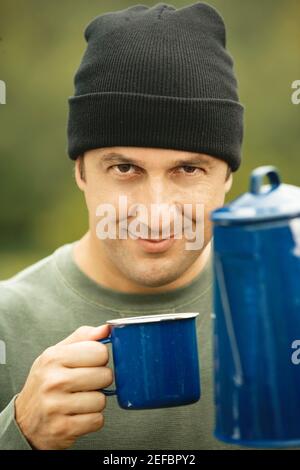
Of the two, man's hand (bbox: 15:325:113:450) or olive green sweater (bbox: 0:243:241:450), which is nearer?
man's hand (bbox: 15:325:113:450)

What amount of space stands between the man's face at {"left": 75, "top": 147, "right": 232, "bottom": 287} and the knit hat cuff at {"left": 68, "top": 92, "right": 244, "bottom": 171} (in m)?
0.02

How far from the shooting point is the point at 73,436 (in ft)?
5.00

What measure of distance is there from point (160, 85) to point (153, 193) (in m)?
0.25

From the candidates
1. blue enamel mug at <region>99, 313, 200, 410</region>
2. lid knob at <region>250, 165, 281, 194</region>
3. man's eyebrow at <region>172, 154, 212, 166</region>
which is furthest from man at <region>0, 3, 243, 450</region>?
lid knob at <region>250, 165, 281, 194</region>

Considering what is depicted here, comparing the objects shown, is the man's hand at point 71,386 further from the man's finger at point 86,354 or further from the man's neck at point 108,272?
the man's neck at point 108,272

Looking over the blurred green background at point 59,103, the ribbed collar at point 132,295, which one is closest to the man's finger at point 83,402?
the ribbed collar at point 132,295

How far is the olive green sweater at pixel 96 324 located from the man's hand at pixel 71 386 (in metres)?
0.39

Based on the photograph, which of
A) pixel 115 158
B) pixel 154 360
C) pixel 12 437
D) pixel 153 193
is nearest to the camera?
pixel 154 360

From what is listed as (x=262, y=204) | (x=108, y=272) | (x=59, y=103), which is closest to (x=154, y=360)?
(x=262, y=204)

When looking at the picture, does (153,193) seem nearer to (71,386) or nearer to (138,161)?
(138,161)

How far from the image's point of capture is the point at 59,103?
4.98m

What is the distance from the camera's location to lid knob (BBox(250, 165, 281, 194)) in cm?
120

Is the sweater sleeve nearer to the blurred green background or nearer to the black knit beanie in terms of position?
the black knit beanie
